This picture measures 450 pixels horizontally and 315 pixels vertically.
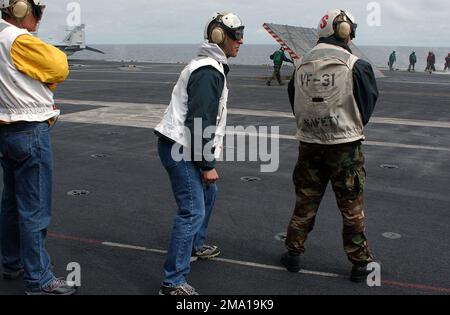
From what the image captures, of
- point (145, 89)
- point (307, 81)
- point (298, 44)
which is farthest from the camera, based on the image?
point (298, 44)

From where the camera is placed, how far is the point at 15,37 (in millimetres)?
3123

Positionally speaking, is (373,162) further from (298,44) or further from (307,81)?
(298,44)

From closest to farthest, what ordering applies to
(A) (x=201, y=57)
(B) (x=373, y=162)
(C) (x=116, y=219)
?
1. (A) (x=201, y=57)
2. (C) (x=116, y=219)
3. (B) (x=373, y=162)

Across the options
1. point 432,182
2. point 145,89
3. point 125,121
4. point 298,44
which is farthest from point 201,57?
point 298,44

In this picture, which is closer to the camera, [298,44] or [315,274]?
[315,274]

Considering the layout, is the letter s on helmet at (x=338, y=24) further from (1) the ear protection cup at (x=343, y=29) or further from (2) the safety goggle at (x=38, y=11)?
(2) the safety goggle at (x=38, y=11)

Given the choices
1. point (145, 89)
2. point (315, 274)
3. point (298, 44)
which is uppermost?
point (298, 44)

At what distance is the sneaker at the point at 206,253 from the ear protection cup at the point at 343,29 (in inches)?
84.0

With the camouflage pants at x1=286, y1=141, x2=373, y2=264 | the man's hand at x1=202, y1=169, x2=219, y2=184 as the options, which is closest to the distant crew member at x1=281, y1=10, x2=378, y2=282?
the camouflage pants at x1=286, y1=141, x2=373, y2=264

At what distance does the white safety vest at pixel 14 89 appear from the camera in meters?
3.14

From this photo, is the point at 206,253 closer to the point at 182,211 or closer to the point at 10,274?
the point at 182,211

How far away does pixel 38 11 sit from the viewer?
3311 mm

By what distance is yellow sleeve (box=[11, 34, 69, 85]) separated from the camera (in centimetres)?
313

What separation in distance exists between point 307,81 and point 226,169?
3915mm
